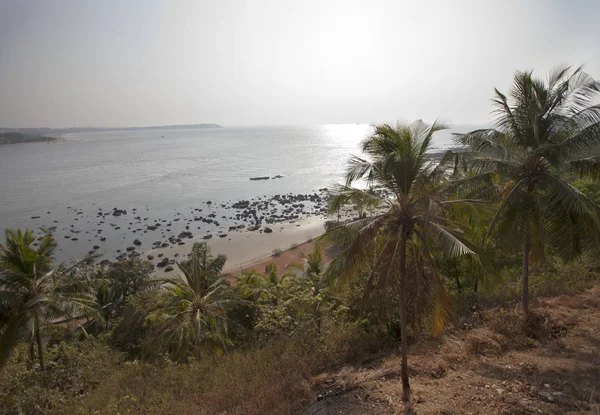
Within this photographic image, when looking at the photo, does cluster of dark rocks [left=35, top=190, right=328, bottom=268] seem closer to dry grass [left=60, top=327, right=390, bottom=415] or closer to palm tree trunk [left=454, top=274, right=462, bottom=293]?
palm tree trunk [left=454, top=274, right=462, bottom=293]

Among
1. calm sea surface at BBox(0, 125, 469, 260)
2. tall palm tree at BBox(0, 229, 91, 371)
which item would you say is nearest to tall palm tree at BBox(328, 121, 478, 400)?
tall palm tree at BBox(0, 229, 91, 371)

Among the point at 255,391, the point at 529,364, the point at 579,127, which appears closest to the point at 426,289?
the point at 529,364

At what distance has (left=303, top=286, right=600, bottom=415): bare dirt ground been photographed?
21.1ft

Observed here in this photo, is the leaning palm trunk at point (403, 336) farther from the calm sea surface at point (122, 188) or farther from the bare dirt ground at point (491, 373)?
the calm sea surface at point (122, 188)

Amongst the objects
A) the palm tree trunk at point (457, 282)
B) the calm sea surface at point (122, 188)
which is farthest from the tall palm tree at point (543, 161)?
the calm sea surface at point (122, 188)

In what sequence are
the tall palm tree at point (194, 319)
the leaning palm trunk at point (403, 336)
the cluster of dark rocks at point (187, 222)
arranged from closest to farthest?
the leaning palm trunk at point (403, 336)
the tall palm tree at point (194, 319)
the cluster of dark rocks at point (187, 222)

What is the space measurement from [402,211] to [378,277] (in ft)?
8.17

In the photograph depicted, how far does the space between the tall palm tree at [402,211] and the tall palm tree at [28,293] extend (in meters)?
9.75

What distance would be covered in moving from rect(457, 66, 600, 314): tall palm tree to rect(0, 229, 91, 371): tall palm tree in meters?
13.2

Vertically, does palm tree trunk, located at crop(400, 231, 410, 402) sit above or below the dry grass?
above

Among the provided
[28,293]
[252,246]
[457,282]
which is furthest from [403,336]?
[252,246]

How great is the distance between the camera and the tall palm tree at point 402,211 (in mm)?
6691

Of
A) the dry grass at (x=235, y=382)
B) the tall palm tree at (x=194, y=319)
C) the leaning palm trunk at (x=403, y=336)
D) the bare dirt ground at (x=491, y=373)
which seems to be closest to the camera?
the bare dirt ground at (x=491, y=373)

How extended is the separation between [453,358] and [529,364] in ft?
5.17
